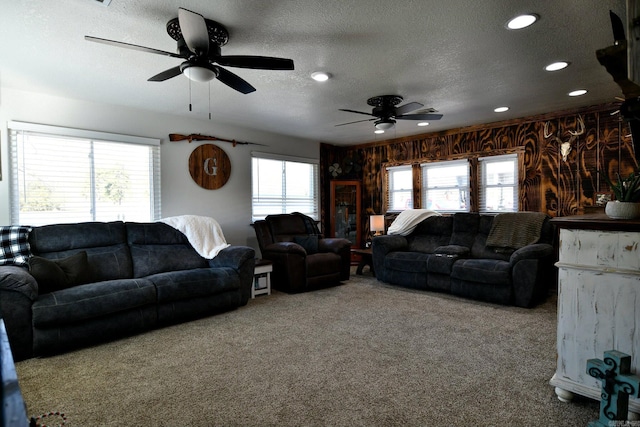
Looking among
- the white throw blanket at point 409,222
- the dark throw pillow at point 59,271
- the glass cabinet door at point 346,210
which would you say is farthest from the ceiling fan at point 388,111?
the dark throw pillow at point 59,271

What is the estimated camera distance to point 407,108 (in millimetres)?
3867

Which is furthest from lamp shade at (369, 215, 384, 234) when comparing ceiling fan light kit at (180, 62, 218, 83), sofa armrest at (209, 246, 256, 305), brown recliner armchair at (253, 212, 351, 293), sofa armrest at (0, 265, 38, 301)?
sofa armrest at (0, 265, 38, 301)

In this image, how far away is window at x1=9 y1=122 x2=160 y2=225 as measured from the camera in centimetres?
380

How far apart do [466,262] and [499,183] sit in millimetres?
1940

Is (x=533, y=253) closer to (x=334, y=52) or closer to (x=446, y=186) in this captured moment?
(x=446, y=186)

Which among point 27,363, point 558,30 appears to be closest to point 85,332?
point 27,363

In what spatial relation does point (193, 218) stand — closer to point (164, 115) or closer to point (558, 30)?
point (164, 115)

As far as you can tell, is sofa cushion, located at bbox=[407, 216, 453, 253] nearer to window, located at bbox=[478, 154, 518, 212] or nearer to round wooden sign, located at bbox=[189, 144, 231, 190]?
window, located at bbox=[478, 154, 518, 212]

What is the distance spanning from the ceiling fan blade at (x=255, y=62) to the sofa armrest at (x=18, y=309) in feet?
7.35

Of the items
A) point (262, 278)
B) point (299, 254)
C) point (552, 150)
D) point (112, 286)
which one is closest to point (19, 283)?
point (112, 286)

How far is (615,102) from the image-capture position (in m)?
4.37

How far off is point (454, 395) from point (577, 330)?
77cm

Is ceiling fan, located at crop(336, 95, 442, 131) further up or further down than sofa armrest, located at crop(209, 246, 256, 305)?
further up

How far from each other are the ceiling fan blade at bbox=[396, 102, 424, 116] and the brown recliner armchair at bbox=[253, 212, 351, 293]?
2.10 metres
